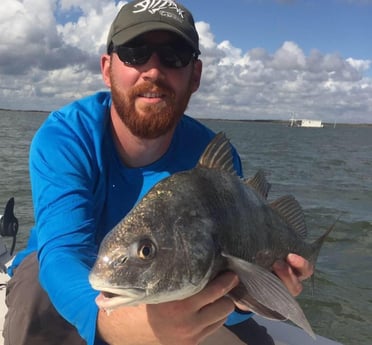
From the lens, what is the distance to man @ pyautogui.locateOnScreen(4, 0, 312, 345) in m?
2.51

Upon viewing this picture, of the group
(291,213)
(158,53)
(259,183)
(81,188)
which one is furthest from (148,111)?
(291,213)

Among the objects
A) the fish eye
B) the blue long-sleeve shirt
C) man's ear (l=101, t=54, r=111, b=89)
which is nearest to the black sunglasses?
man's ear (l=101, t=54, r=111, b=89)

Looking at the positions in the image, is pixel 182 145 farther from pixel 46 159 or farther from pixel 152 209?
pixel 152 209

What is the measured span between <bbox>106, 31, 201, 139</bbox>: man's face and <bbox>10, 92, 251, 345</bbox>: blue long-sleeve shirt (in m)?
0.21

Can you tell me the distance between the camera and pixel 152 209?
1873mm

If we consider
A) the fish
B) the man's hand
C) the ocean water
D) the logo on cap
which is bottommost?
the ocean water

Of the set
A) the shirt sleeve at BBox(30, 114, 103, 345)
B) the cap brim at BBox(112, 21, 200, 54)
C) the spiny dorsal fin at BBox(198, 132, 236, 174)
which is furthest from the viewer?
the cap brim at BBox(112, 21, 200, 54)

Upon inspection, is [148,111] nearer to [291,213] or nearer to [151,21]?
[151,21]

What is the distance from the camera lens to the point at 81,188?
2.73m

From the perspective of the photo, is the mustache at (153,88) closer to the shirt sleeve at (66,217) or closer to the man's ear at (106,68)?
the man's ear at (106,68)

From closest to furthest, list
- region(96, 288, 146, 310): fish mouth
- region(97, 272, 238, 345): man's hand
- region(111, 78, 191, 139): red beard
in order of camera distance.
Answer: region(96, 288, 146, 310): fish mouth → region(97, 272, 238, 345): man's hand → region(111, 78, 191, 139): red beard

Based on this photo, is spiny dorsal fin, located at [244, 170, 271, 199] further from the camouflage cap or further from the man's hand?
the camouflage cap

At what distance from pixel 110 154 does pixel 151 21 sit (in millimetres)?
890

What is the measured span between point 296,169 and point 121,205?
23.9 meters
